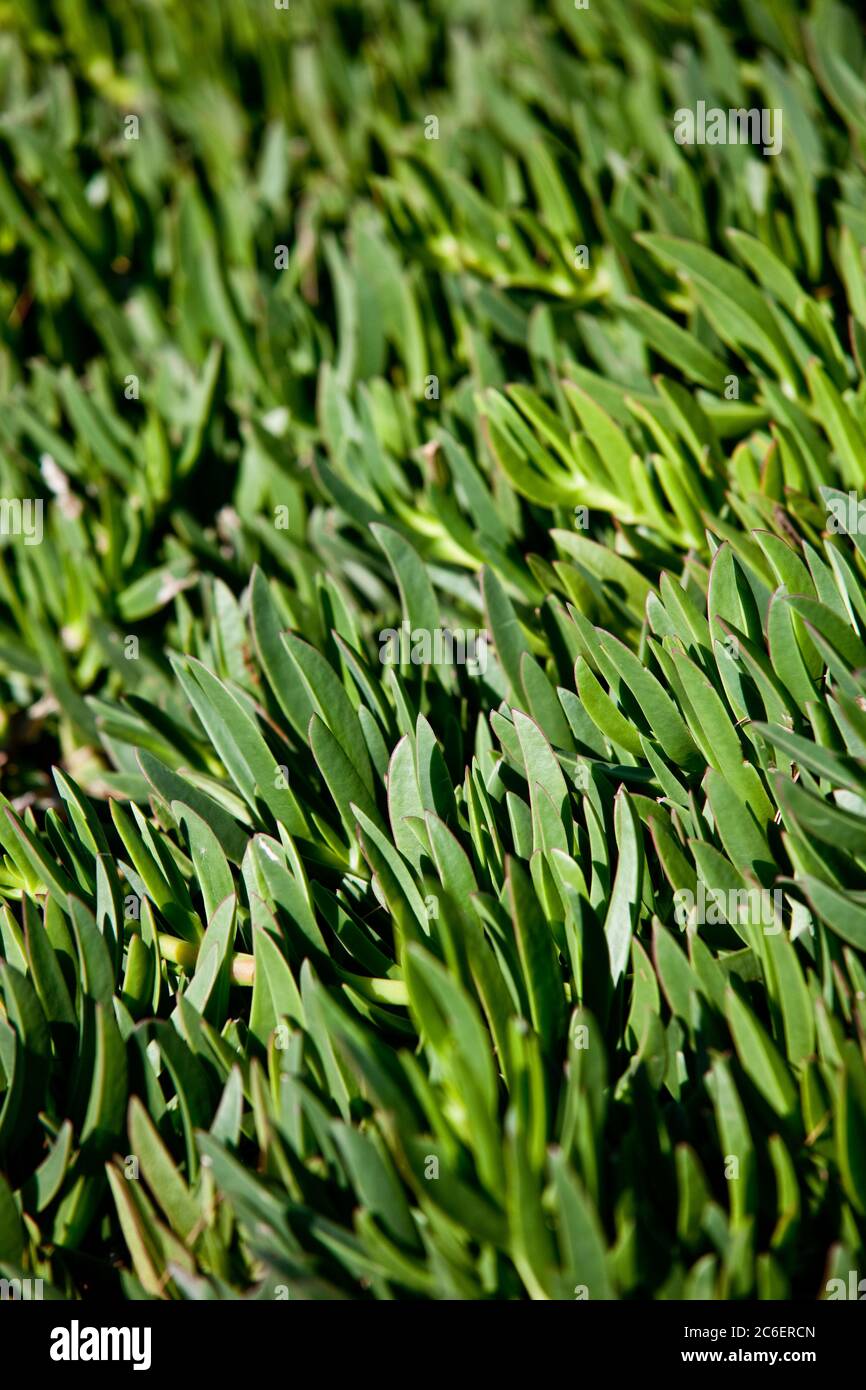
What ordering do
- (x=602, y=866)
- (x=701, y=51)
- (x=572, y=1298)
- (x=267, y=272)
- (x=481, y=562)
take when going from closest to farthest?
(x=572, y=1298) → (x=602, y=866) → (x=481, y=562) → (x=267, y=272) → (x=701, y=51)

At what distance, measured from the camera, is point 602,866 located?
2.84ft

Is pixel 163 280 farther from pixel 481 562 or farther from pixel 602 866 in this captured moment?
pixel 602 866

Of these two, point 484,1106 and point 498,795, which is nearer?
point 484,1106

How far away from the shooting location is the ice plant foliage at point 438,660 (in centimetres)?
72

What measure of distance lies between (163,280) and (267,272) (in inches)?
7.0

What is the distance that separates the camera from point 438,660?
110 cm

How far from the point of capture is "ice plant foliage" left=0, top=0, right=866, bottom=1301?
72 cm

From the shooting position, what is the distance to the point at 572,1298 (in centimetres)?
66

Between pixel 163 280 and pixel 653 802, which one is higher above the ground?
pixel 163 280

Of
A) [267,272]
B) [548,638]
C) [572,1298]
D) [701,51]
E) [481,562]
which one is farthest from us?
[701,51]

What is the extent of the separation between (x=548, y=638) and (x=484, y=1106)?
48cm
